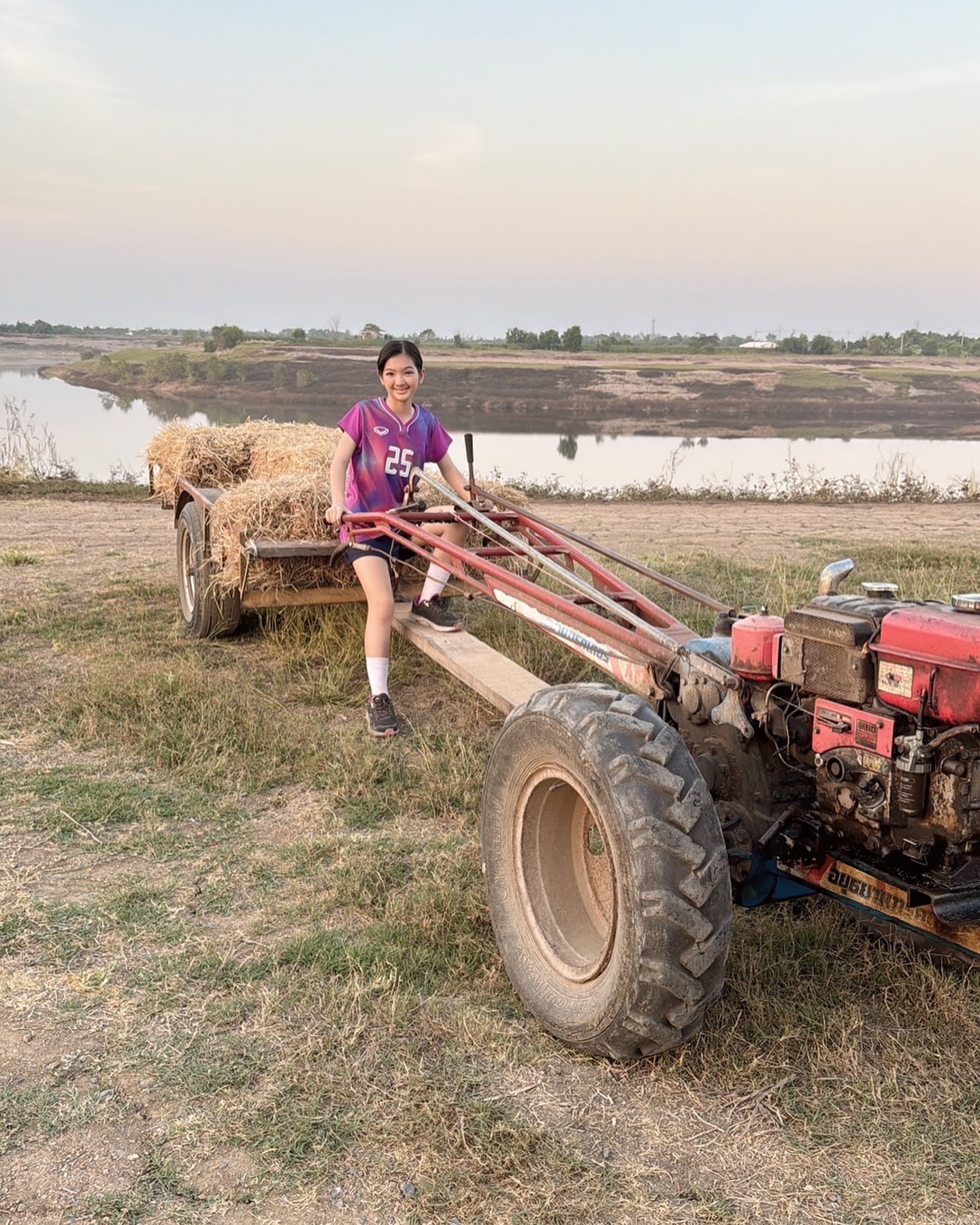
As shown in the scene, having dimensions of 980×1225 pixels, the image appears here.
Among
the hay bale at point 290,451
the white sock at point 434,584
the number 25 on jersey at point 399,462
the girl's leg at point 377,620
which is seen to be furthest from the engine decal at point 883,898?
the hay bale at point 290,451

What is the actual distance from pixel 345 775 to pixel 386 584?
4.26 ft

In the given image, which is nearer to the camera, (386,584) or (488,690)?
(488,690)

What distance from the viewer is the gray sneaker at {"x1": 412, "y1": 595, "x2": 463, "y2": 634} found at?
21.3ft

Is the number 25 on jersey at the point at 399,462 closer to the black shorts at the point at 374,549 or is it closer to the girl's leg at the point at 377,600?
the black shorts at the point at 374,549

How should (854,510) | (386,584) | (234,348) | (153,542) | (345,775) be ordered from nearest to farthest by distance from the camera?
(345,775) < (386,584) < (153,542) < (854,510) < (234,348)

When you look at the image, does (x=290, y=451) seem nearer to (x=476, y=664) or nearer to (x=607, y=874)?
(x=476, y=664)

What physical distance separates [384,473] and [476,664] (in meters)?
1.28

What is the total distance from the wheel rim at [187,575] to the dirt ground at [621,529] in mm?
1402

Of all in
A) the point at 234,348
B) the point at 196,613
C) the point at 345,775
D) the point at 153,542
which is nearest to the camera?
the point at 345,775

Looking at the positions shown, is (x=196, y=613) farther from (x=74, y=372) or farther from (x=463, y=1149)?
(x=74, y=372)

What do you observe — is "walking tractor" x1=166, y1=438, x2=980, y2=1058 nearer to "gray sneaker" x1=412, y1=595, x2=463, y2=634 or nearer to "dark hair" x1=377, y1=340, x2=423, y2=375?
"gray sneaker" x1=412, y1=595, x2=463, y2=634

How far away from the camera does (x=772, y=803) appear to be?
345 centimetres

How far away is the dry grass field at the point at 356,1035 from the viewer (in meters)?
2.64

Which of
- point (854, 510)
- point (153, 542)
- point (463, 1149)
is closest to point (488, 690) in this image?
point (463, 1149)
